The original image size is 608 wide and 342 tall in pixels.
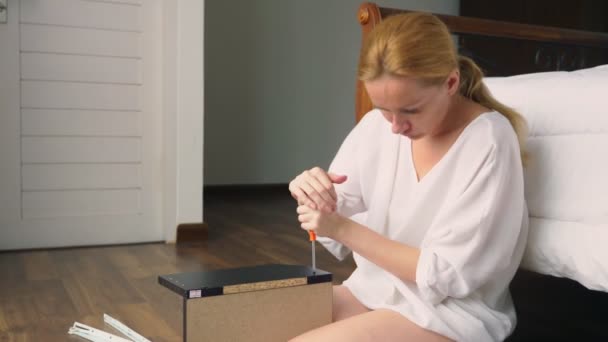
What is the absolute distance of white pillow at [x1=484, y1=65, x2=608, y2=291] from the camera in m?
1.13

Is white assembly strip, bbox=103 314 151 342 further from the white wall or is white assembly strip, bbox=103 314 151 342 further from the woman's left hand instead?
the white wall

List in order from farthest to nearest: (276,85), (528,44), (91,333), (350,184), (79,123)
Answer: (276,85), (79,123), (528,44), (91,333), (350,184)

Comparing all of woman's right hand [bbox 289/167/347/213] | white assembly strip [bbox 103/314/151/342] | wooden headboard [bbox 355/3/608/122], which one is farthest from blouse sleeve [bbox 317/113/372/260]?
wooden headboard [bbox 355/3/608/122]

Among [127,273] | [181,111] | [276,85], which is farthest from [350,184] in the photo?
[276,85]

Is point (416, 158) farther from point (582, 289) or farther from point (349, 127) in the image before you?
point (349, 127)

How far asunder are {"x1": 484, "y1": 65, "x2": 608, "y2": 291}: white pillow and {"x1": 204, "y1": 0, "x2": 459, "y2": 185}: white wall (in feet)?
10.0

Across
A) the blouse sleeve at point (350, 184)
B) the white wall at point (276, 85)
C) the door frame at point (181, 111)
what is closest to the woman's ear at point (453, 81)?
the blouse sleeve at point (350, 184)

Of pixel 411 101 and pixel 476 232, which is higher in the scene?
pixel 411 101

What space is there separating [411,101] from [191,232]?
75.3 inches

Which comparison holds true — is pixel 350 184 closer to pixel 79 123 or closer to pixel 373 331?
pixel 373 331

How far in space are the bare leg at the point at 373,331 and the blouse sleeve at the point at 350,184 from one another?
20 cm

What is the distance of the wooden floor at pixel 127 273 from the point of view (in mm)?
1632

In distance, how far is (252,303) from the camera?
105 centimetres

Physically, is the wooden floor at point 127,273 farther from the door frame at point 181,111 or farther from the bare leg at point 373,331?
the bare leg at point 373,331
